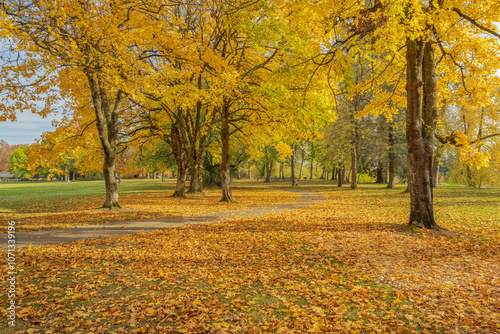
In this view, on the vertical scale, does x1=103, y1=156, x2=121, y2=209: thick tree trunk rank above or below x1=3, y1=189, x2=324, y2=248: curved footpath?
above

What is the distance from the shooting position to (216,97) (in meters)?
14.7

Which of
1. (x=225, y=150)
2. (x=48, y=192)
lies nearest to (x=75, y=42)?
(x=225, y=150)

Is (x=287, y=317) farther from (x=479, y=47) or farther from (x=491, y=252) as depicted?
(x=479, y=47)

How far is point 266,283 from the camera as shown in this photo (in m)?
5.00

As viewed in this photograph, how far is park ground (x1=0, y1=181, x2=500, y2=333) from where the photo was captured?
3.63 meters

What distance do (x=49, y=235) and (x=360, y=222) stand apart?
10373mm

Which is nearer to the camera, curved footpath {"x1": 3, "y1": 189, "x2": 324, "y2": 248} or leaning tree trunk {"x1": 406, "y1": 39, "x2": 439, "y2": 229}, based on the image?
curved footpath {"x1": 3, "y1": 189, "x2": 324, "y2": 248}

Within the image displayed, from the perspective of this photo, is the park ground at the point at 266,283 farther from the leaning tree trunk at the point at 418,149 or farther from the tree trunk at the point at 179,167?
the tree trunk at the point at 179,167

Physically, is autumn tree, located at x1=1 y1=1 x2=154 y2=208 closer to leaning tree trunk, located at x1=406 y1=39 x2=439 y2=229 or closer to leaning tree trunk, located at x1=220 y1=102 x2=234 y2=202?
leaning tree trunk, located at x1=220 y1=102 x2=234 y2=202

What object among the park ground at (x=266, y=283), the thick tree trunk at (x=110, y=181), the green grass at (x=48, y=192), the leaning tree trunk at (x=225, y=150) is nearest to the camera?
the park ground at (x=266, y=283)

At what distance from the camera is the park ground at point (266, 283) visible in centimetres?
363

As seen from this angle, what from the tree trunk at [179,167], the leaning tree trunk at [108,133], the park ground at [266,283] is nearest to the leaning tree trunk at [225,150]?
the tree trunk at [179,167]

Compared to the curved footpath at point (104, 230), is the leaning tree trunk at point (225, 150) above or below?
above

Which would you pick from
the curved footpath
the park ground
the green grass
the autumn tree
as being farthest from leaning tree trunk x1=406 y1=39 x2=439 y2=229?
the green grass
